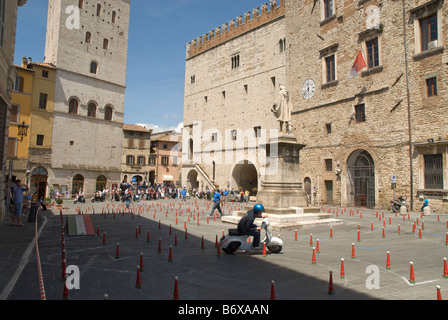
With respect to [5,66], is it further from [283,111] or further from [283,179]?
[283,179]

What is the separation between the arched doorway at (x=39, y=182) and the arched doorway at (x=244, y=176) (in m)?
20.1

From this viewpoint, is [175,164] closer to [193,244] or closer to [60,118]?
[60,118]

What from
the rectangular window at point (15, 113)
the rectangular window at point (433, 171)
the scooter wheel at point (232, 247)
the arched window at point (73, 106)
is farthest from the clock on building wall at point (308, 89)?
the rectangular window at point (15, 113)

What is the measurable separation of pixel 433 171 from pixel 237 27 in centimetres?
2806

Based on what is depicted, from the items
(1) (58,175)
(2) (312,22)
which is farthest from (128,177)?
(2) (312,22)

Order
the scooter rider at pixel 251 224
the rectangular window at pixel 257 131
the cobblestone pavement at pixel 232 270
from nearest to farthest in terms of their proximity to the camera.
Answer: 1. the cobblestone pavement at pixel 232 270
2. the scooter rider at pixel 251 224
3. the rectangular window at pixel 257 131

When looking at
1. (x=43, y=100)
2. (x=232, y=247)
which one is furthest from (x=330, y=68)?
(x=43, y=100)

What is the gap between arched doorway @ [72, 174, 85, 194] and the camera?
34616 mm

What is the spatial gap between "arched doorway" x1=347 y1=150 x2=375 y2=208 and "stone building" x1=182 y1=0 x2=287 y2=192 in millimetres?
10082

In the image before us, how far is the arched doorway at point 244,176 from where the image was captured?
38.0m

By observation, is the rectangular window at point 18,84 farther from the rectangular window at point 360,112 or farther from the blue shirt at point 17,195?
the rectangular window at point 360,112

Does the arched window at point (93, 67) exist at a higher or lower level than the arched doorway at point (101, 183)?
higher

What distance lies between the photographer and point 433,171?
19906mm
